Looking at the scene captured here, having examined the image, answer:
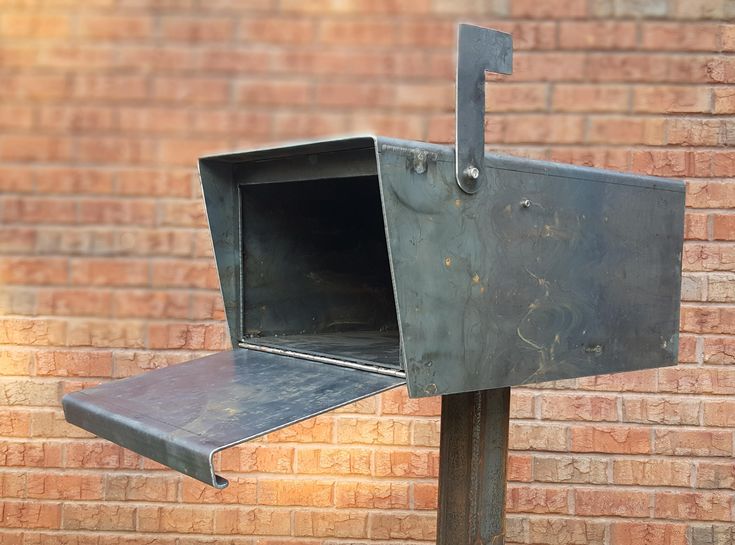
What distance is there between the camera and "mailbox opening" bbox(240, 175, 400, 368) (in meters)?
1.88

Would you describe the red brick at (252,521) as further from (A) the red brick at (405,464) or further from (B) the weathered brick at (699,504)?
(B) the weathered brick at (699,504)

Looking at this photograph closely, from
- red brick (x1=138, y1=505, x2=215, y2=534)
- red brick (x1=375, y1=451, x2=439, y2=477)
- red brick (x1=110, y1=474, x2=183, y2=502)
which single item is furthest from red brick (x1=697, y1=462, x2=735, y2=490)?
red brick (x1=110, y1=474, x2=183, y2=502)

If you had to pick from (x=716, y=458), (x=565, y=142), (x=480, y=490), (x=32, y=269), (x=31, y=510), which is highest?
(x=565, y=142)

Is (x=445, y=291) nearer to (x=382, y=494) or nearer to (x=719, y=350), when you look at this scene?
(x=382, y=494)

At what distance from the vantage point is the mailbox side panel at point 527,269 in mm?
1268

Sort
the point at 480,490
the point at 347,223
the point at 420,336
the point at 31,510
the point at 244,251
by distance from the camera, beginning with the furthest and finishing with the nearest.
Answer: the point at 31,510 → the point at 347,223 → the point at 244,251 → the point at 480,490 → the point at 420,336

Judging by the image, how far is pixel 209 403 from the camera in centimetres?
138

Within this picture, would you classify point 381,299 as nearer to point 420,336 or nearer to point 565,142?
point 420,336

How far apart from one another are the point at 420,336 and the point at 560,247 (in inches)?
15.6

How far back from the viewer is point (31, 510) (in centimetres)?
308

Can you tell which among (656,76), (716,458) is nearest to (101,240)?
(656,76)

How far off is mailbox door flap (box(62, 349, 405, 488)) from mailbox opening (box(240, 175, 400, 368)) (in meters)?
0.20

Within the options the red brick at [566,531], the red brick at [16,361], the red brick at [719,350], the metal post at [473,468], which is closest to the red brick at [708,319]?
the red brick at [719,350]

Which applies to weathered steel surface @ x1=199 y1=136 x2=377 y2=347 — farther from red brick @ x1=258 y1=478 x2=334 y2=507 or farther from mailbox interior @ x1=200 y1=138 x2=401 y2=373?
red brick @ x1=258 y1=478 x2=334 y2=507
